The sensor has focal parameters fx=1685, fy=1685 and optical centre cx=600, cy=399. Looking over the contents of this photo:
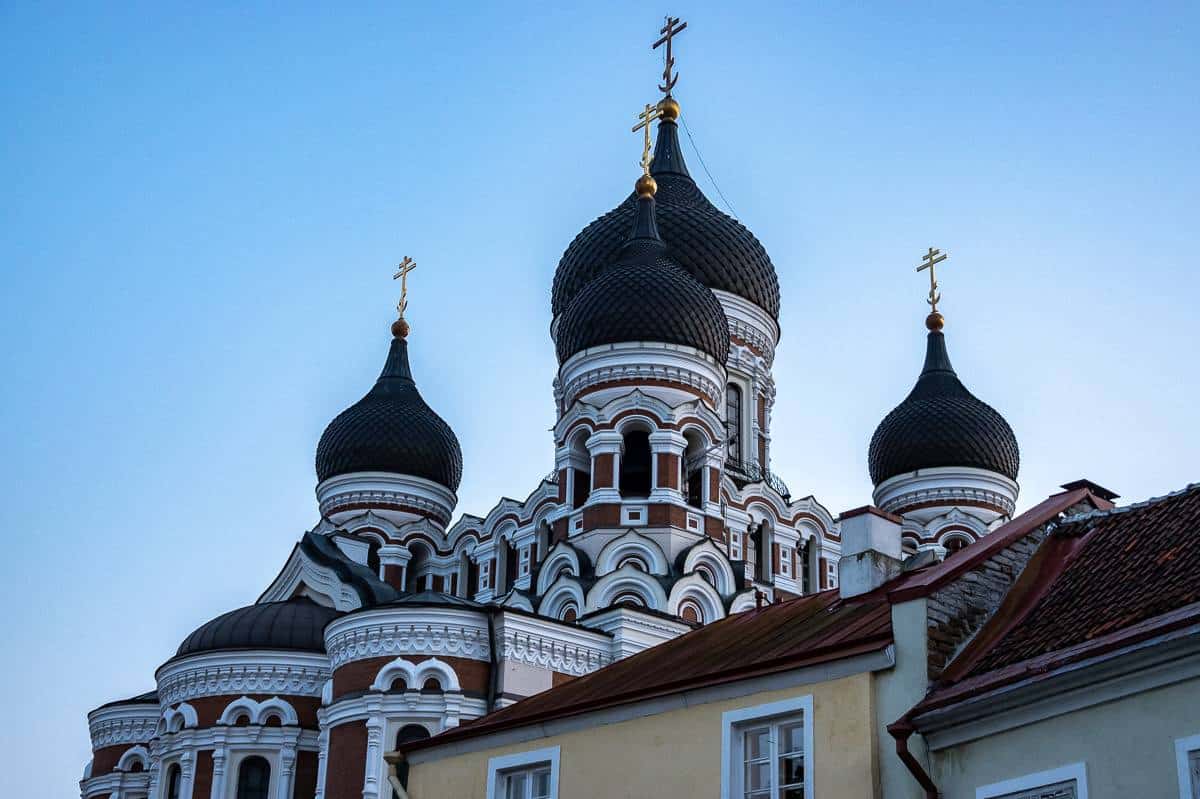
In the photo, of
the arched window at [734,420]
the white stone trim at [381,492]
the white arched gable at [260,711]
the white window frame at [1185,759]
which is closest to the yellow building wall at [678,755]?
the white window frame at [1185,759]

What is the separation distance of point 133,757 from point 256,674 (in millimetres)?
4003

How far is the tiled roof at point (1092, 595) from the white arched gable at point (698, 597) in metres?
14.5

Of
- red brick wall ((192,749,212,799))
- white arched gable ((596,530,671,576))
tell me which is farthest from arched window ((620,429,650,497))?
red brick wall ((192,749,212,799))

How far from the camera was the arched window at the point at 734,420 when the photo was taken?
101 ft

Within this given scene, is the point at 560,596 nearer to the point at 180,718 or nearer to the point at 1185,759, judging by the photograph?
the point at 180,718

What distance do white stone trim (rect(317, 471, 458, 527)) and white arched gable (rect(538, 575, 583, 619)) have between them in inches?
237

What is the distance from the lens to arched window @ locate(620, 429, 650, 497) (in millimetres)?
27500

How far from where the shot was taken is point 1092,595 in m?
9.88

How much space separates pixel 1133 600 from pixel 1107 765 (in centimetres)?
107

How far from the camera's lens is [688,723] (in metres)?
11.1

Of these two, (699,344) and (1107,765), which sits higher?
(699,344)

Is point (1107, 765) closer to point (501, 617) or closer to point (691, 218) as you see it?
point (501, 617)

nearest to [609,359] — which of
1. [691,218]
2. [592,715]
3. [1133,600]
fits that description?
[691,218]

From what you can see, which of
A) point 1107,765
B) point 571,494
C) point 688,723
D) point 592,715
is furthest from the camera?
point 571,494
